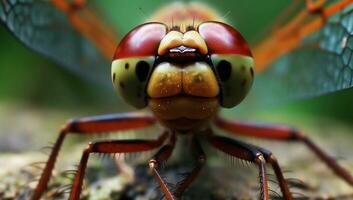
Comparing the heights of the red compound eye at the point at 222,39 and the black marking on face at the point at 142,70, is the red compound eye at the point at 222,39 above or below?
above

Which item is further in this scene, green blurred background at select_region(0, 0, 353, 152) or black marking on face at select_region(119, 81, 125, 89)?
green blurred background at select_region(0, 0, 353, 152)

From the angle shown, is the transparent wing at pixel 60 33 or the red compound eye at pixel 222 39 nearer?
the red compound eye at pixel 222 39

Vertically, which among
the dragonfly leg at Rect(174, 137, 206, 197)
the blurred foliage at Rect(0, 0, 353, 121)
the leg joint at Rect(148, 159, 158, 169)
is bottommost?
the dragonfly leg at Rect(174, 137, 206, 197)

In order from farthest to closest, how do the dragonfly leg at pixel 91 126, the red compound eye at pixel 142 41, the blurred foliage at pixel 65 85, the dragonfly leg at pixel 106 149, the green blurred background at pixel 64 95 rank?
the blurred foliage at pixel 65 85
the green blurred background at pixel 64 95
the dragonfly leg at pixel 91 126
the dragonfly leg at pixel 106 149
the red compound eye at pixel 142 41

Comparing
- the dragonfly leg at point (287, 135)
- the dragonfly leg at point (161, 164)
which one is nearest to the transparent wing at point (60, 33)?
the dragonfly leg at point (161, 164)

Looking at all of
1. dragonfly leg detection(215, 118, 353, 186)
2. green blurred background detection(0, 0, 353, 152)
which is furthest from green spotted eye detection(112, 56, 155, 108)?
green blurred background detection(0, 0, 353, 152)

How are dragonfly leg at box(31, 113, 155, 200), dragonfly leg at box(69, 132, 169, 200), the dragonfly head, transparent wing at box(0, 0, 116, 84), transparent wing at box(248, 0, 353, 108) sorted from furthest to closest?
transparent wing at box(0, 0, 116, 84) → transparent wing at box(248, 0, 353, 108) → dragonfly leg at box(31, 113, 155, 200) → dragonfly leg at box(69, 132, 169, 200) → the dragonfly head

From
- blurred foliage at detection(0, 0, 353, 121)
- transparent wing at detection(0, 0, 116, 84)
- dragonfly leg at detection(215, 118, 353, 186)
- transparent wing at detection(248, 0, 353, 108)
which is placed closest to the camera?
transparent wing at detection(248, 0, 353, 108)

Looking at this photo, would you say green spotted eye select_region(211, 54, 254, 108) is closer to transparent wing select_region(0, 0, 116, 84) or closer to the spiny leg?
the spiny leg

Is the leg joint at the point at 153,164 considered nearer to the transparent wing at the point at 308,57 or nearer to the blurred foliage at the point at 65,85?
the transparent wing at the point at 308,57
